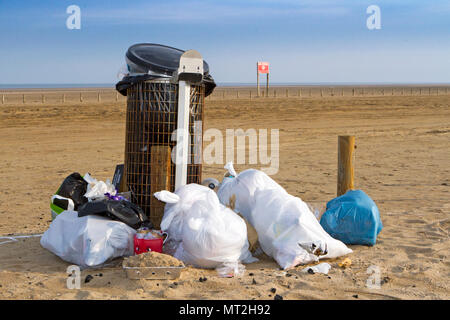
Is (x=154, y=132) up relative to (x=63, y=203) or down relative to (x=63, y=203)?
up

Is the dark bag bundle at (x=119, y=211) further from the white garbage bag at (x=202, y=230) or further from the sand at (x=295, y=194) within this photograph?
the sand at (x=295, y=194)

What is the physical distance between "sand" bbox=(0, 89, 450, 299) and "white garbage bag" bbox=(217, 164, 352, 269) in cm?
13

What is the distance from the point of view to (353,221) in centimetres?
471

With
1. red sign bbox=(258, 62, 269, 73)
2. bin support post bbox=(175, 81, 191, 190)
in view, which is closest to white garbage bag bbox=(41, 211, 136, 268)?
bin support post bbox=(175, 81, 191, 190)

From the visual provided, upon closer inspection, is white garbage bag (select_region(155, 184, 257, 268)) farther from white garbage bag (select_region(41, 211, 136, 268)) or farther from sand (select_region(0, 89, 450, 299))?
white garbage bag (select_region(41, 211, 136, 268))

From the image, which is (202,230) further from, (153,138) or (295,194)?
(295,194)

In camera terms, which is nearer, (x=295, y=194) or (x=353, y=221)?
(x=353, y=221)

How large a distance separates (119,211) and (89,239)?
1.20 ft

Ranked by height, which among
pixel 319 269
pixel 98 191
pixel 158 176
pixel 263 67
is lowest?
pixel 319 269

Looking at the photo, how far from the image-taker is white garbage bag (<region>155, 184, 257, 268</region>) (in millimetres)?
4094

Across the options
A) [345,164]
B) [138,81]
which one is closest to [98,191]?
[138,81]

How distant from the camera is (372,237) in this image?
15.6 feet
